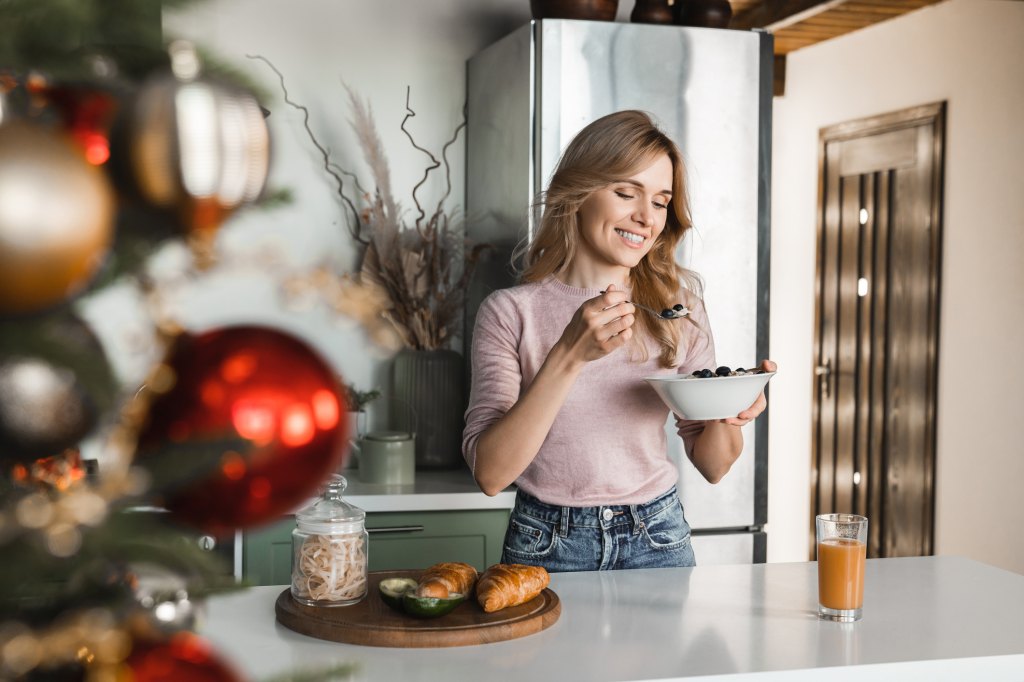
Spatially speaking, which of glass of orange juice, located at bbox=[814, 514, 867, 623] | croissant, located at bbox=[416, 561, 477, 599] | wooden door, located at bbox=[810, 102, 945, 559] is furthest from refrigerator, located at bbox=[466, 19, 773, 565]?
wooden door, located at bbox=[810, 102, 945, 559]

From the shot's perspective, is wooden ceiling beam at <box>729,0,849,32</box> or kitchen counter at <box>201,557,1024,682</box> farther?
wooden ceiling beam at <box>729,0,849,32</box>

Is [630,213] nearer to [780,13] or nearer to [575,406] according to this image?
[575,406]

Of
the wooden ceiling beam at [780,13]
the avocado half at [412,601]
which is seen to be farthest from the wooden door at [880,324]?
the avocado half at [412,601]

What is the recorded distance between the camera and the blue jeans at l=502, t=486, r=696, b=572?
6.38 feet

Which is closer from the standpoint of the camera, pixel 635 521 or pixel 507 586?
pixel 507 586

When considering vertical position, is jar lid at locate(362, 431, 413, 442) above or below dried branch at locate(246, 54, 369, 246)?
below

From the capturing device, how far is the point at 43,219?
0.31 meters

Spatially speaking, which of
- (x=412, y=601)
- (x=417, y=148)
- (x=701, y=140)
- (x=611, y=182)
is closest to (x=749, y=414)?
(x=611, y=182)

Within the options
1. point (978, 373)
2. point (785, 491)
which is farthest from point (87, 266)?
point (785, 491)

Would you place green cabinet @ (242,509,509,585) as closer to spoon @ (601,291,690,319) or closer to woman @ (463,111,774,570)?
woman @ (463,111,774,570)

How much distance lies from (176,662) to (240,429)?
82 millimetres

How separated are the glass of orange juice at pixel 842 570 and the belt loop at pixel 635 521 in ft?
1.39

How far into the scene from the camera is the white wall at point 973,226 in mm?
3951

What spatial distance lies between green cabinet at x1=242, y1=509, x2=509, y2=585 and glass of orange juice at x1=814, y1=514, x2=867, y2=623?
1.37 m
